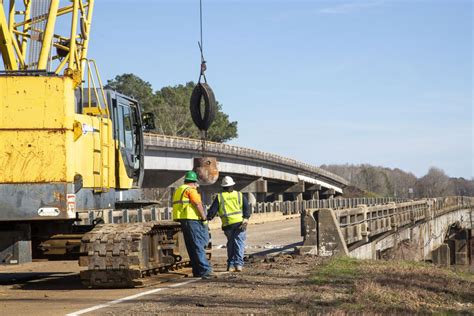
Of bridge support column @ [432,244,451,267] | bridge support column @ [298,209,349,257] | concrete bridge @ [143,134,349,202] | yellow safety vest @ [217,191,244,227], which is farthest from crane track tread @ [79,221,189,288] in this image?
bridge support column @ [432,244,451,267]

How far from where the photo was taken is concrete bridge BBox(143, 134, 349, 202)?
67.8m

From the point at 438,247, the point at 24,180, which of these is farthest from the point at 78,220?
the point at 438,247

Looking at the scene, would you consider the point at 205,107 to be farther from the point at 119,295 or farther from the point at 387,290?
the point at 387,290

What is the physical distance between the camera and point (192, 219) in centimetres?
1470

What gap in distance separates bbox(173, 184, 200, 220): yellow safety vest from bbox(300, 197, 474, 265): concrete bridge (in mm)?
5205

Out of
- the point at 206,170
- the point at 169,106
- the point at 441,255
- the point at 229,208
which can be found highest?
the point at 169,106

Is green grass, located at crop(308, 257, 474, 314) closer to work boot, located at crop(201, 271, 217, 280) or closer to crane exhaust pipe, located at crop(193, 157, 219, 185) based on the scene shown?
work boot, located at crop(201, 271, 217, 280)

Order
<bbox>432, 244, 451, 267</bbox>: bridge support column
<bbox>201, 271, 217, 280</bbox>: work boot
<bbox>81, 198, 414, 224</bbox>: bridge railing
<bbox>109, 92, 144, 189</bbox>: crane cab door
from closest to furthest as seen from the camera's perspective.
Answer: <bbox>201, 271, 217, 280</bbox>: work boot
<bbox>81, 198, 414, 224</bbox>: bridge railing
<bbox>109, 92, 144, 189</bbox>: crane cab door
<bbox>432, 244, 451, 267</bbox>: bridge support column

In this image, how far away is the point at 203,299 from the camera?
37.9ft

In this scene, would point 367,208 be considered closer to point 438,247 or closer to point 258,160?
point 438,247

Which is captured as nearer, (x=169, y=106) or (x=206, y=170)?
(x=206, y=170)

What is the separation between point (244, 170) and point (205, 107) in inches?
2722

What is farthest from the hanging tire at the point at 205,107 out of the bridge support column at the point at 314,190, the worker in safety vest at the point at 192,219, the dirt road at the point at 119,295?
the bridge support column at the point at 314,190

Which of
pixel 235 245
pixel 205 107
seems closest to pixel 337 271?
pixel 235 245
